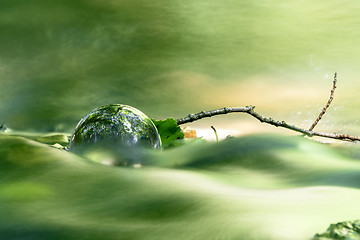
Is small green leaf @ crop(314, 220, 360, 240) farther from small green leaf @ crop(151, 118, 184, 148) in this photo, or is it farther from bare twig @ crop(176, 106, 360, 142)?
bare twig @ crop(176, 106, 360, 142)

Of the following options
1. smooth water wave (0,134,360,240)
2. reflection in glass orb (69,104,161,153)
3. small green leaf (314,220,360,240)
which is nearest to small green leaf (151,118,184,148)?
reflection in glass orb (69,104,161,153)

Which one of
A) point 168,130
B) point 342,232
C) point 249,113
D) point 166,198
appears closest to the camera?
point 342,232

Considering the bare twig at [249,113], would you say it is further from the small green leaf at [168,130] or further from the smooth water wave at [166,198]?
the smooth water wave at [166,198]

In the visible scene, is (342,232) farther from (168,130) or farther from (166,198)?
(168,130)

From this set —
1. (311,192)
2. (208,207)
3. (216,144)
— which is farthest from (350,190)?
(216,144)

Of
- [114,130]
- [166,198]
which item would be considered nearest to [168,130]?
[114,130]

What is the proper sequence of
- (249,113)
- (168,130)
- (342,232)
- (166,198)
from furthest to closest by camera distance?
(249,113)
(168,130)
(166,198)
(342,232)

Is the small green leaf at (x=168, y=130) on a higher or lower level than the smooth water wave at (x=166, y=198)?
higher

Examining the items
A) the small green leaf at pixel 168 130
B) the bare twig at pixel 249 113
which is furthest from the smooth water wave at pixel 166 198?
the bare twig at pixel 249 113

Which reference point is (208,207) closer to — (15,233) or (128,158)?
(15,233)
